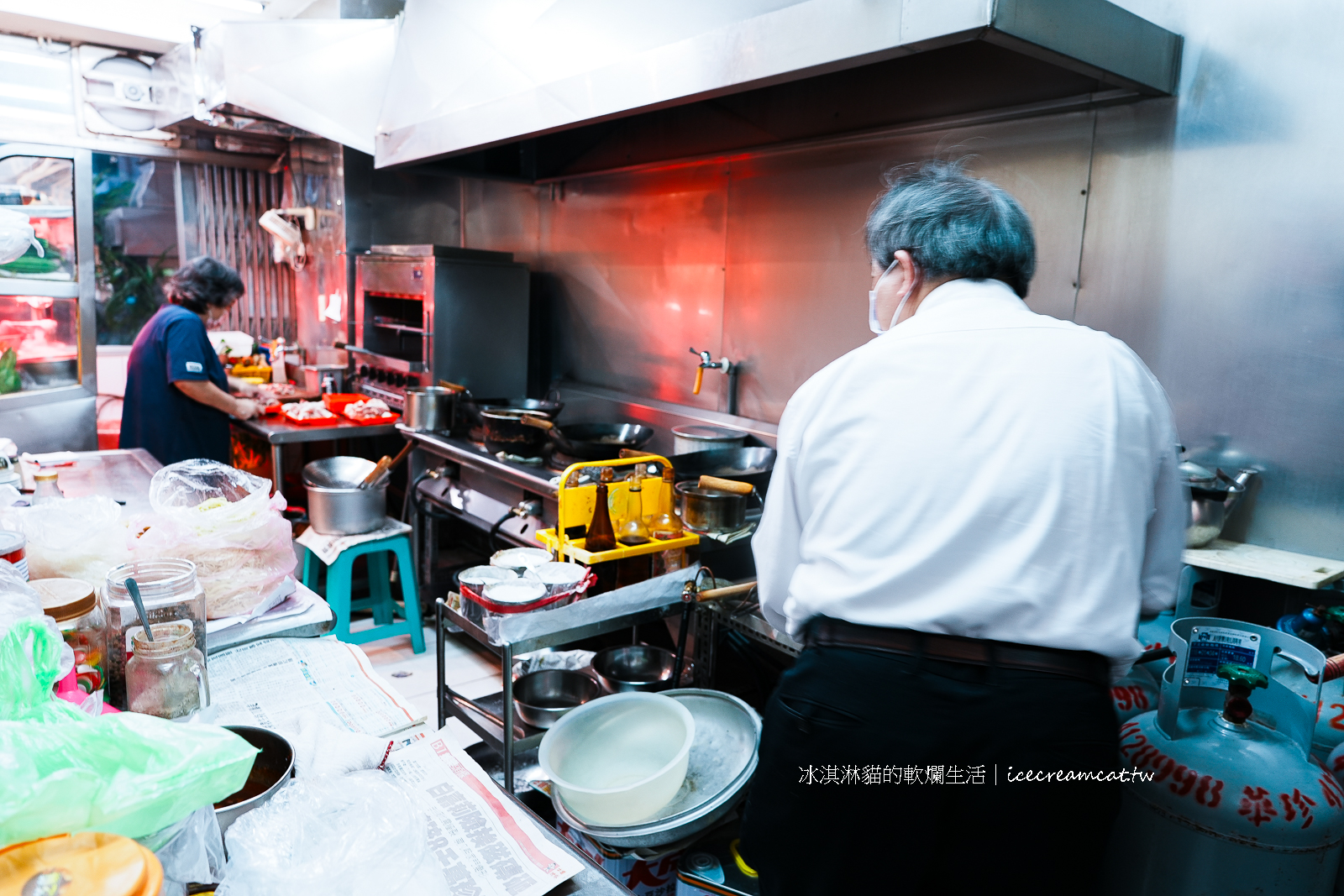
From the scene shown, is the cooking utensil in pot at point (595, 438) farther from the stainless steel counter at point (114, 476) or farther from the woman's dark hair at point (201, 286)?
the woman's dark hair at point (201, 286)

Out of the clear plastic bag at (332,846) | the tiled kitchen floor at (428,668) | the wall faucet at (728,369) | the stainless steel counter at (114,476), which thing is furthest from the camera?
the wall faucet at (728,369)

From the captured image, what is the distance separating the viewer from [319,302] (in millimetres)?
5414

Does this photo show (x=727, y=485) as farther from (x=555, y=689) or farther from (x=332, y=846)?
(x=332, y=846)

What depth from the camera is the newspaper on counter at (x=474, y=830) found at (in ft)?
3.55

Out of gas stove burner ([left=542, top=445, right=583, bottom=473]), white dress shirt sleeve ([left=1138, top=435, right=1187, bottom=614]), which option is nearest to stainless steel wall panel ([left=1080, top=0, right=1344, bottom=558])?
white dress shirt sleeve ([left=1138, top=435, right=1187, bottom=614])

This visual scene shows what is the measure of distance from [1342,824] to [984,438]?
1119mm

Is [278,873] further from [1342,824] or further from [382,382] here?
[382,382]

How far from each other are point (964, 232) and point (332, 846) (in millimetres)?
1334

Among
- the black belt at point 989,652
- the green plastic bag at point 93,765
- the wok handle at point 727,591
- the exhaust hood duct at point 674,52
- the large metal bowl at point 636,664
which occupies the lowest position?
the large metal bowl at point 636,664

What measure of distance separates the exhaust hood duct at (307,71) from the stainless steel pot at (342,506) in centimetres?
179

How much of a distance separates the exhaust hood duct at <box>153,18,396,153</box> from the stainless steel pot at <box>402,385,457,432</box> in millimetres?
1300

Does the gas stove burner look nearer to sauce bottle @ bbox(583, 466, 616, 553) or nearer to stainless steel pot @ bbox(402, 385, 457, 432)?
sauce bottle @ bbox(583, 466, 616, 553)

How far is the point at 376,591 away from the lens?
3.90 meters

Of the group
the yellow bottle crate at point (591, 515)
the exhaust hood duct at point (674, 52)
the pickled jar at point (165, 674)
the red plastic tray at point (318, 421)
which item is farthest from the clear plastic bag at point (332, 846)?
the red plastic tray at point (318, 421)
